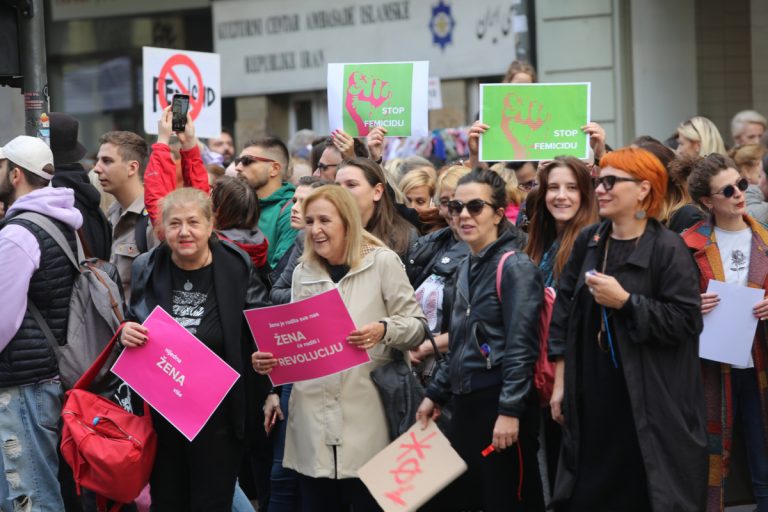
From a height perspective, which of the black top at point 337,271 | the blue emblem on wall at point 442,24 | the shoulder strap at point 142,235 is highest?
the blue emblem on wall at point 442,24

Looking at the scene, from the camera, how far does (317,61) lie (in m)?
19.4

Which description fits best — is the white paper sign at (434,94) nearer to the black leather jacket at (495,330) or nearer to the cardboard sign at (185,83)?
the cardboard sign at (185,83)

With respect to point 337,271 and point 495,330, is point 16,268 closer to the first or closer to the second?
point 337,271

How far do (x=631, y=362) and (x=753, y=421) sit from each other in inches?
62.3

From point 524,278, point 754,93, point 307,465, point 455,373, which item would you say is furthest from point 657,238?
point 754,93

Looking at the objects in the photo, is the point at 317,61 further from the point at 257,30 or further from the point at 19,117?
the point at 19,117

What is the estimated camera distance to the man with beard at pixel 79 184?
7574 mm

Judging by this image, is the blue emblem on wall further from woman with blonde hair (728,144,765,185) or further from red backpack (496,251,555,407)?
red backpack (496,251,555,407)

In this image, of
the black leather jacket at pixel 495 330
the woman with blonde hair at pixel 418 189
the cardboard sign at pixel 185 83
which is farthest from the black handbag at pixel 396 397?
the cardboard sign at pixel 185 83

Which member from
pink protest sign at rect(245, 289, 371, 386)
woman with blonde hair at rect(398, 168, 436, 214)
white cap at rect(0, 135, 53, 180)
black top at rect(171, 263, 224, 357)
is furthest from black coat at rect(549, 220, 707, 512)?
white cap at rect(0, 135, 53, 180)

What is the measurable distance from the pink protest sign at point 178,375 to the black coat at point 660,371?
1662 mm

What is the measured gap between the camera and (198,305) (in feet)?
20.9

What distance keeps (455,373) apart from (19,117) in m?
8.39

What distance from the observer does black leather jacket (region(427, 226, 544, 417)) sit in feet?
19.1
